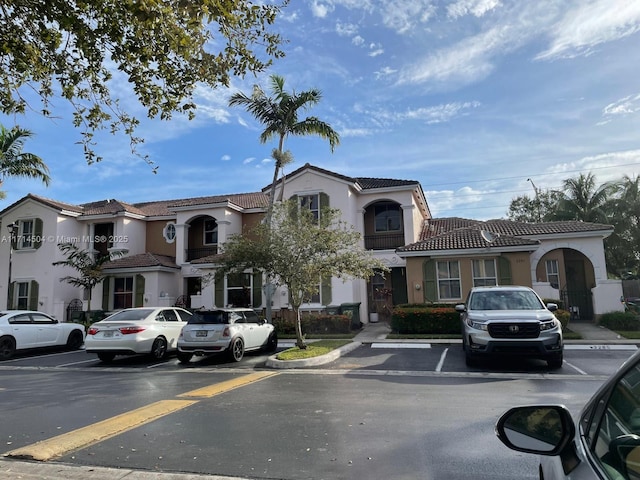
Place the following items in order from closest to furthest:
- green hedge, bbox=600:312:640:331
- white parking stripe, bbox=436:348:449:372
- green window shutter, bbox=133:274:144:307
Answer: white parking stripe, bbox=436:348:449:372, green hedge, bbox=600:312:640:331, green window shutter, bbox=133:274:144:307

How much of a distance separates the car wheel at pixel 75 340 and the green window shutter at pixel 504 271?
1690cm

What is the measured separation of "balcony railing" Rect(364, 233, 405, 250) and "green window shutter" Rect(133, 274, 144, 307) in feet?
40.2

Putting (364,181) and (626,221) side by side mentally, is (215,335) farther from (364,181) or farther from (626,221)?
(626,221)

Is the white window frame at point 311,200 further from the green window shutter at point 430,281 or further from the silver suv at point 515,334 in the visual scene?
the silver suv at point 515,334

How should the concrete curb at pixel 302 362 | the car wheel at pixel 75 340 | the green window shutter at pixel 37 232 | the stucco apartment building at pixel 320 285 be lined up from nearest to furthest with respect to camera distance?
the concrete curb at pixel 302 362
the car wheel at pixel 75 340
the stucco apartment building at pixel 320 285
the green window shutter at pixel 37 232

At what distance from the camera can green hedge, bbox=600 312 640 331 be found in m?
17.1

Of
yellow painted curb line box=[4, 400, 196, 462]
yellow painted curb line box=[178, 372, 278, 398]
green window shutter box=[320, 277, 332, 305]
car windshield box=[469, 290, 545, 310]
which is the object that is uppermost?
green window shutter box=[320, 277, 332, 305]

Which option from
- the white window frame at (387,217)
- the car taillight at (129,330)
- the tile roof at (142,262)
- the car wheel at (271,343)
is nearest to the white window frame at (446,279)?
the white window frame at (387,217)

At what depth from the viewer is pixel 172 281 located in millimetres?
25922

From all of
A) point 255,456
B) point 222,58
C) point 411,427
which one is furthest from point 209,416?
point 222,58

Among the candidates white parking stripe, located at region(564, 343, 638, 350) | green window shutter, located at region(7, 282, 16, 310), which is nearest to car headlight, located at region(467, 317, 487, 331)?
white parking stripe, located at region(564, 343, 638, 350)

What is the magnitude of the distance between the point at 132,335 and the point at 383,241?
14025mm

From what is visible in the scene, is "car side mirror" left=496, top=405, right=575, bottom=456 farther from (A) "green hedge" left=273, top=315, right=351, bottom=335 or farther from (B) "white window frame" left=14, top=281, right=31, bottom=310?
(B) "white window frame" left=14, top=281, right=31, bottom=310

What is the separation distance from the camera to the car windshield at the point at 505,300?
11312 mm
